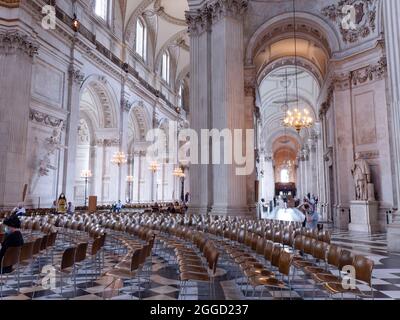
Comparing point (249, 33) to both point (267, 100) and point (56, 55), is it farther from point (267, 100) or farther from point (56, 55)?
point (267, 100)

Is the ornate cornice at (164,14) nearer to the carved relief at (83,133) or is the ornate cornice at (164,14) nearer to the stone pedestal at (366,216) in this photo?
the carved relief at (83,133)

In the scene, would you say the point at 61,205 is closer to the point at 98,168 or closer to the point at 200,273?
the point at 98,168

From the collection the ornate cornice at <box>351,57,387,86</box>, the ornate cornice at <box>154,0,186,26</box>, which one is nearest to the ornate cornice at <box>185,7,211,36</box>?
the ornate cornice at <box>351,57,387,86</box>

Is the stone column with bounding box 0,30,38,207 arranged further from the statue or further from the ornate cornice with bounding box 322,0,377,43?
the statue

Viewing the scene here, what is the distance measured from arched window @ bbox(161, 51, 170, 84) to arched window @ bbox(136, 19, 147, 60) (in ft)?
13.7

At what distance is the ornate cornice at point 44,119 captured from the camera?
1498 cm

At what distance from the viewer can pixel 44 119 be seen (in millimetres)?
15711

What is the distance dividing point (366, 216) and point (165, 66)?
24.1 meters

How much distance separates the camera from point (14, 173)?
1361cm

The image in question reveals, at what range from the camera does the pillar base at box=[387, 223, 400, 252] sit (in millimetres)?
7704

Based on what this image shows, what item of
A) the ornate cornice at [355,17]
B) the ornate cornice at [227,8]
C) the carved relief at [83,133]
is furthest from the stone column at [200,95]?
the carved relief at [83,133]

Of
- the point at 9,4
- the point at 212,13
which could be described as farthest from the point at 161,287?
the point at 9,4

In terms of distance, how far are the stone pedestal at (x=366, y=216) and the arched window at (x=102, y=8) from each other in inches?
722
